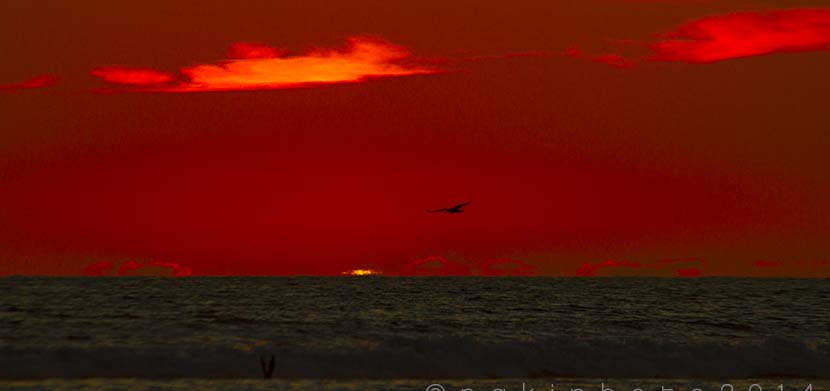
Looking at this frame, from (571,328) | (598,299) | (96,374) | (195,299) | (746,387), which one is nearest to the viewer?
(746,387)

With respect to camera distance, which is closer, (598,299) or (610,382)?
(610,382)

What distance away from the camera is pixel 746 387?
91.7 feet

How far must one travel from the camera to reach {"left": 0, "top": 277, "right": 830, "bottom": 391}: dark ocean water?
106 ft

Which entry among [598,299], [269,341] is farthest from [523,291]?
[269,341]

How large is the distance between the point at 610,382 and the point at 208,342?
15.2 metres

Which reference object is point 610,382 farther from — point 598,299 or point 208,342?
point 598,299

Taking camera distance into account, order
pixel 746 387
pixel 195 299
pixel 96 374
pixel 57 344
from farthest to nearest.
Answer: pixel 195 299
pixel 57 344
pixel 96 374
pixel 746 387

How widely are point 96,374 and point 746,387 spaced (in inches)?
753

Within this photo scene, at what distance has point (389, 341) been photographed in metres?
38.1

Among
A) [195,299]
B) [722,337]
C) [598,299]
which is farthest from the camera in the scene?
[598,299]

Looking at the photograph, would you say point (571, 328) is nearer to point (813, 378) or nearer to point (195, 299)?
point (813, 378)

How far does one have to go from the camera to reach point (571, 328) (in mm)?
46312

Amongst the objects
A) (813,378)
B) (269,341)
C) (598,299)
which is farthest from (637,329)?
(598,299)

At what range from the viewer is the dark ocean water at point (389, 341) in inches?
1268
